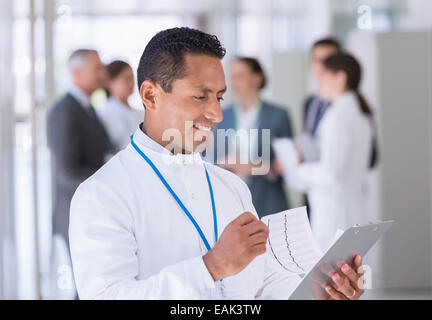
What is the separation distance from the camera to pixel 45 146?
117 inches

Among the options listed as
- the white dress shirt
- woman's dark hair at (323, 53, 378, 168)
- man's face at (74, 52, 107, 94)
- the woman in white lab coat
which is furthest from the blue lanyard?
woman's dark hair at (323, 53, 378, 168)

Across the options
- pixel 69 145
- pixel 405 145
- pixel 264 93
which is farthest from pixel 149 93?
pixel 264 93

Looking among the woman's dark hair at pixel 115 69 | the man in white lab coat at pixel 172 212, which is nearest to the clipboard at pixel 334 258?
the man in white lab coat at pixel 172 212

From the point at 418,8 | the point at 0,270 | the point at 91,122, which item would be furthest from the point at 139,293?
the point at 418,8

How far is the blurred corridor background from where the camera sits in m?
2.69

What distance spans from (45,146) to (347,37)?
8.95 ft

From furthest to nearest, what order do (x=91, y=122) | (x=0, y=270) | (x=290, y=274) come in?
(x=0, y=270) < (x=91, y=122) < (x=290, y=274)

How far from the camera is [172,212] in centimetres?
134

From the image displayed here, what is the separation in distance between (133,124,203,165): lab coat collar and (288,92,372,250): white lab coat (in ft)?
5.16

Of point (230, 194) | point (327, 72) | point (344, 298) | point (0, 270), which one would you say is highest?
point (327, 72)

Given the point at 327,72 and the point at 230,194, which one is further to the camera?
the point at 327,72

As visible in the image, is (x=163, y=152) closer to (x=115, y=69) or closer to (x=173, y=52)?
(x=173, y=52)

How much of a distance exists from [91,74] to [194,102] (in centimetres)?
175

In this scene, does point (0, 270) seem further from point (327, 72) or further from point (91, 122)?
point (327, 72)
